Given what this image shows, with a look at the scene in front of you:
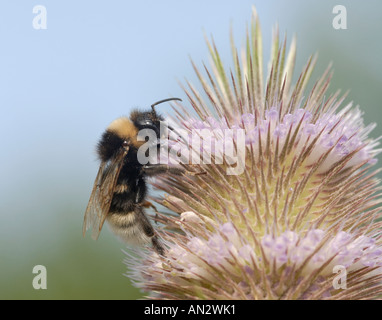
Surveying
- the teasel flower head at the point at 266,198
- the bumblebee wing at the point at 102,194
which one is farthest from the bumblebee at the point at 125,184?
the teasel flower head at the point at 266,198

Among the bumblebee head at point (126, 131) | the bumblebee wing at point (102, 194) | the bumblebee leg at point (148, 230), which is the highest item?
the bumblebee head at point (126, 131)

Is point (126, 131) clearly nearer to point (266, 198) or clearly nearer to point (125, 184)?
point (125, 184)

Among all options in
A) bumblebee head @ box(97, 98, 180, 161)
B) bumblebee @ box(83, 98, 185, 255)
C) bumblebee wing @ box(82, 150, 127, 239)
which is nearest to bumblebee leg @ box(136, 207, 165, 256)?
bumblebee @ box(83, 98, 185, 255)

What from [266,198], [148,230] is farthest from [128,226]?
[266,198]

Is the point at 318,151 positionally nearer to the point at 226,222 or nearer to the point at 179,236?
the point at 226,222

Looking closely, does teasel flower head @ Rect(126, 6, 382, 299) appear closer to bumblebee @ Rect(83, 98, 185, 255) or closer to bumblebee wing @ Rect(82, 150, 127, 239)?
bumblebee @ Rect(83, 98, 185, 255)

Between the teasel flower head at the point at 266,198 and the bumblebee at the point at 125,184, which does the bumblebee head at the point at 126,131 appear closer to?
the bumblebee at the point at 125,184
